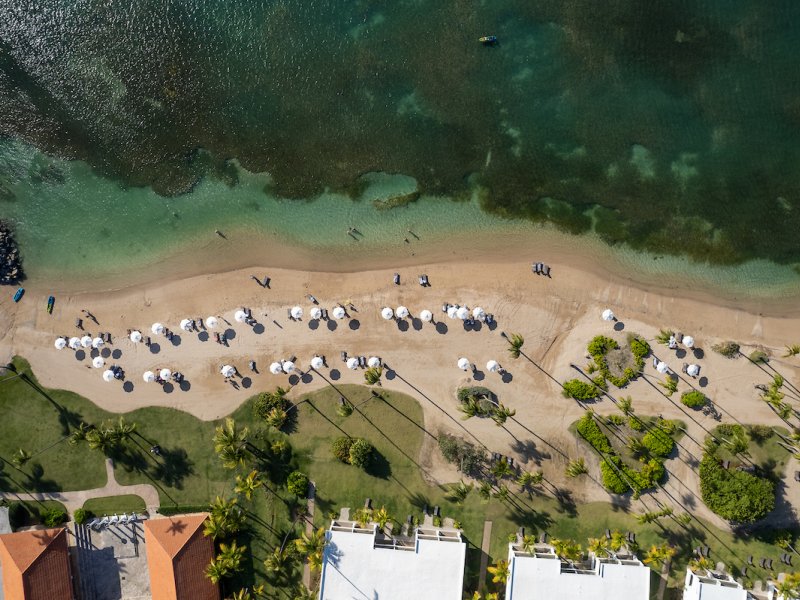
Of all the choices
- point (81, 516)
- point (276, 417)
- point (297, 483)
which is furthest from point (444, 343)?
point (81, 516)

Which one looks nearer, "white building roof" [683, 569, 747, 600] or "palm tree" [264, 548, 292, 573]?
"white building roof" [683, 569, 747, 600]

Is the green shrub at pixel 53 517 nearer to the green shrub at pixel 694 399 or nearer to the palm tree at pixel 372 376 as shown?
the palm tree at pixel 372 376

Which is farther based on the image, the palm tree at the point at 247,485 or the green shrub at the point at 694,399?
the green shrub at the point at 694,399

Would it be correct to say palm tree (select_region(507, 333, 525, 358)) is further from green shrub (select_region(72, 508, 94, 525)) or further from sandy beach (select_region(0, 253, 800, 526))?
green shrub (select_region(72, 508, 94, 525))

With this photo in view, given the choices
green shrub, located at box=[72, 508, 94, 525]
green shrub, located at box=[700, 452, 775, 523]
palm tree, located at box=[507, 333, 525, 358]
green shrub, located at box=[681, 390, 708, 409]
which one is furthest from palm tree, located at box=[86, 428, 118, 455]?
green shrub, located at box=[700, 452, 775, 523]

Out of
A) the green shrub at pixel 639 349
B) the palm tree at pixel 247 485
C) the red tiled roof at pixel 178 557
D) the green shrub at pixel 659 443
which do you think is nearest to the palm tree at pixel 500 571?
the green shrub at pixel 659 443

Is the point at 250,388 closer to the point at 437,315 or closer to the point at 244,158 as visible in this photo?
the point at 437,315

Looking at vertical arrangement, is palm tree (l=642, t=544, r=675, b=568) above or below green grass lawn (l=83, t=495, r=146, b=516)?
above

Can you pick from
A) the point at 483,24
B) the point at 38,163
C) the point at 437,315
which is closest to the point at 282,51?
the point at 483,24
